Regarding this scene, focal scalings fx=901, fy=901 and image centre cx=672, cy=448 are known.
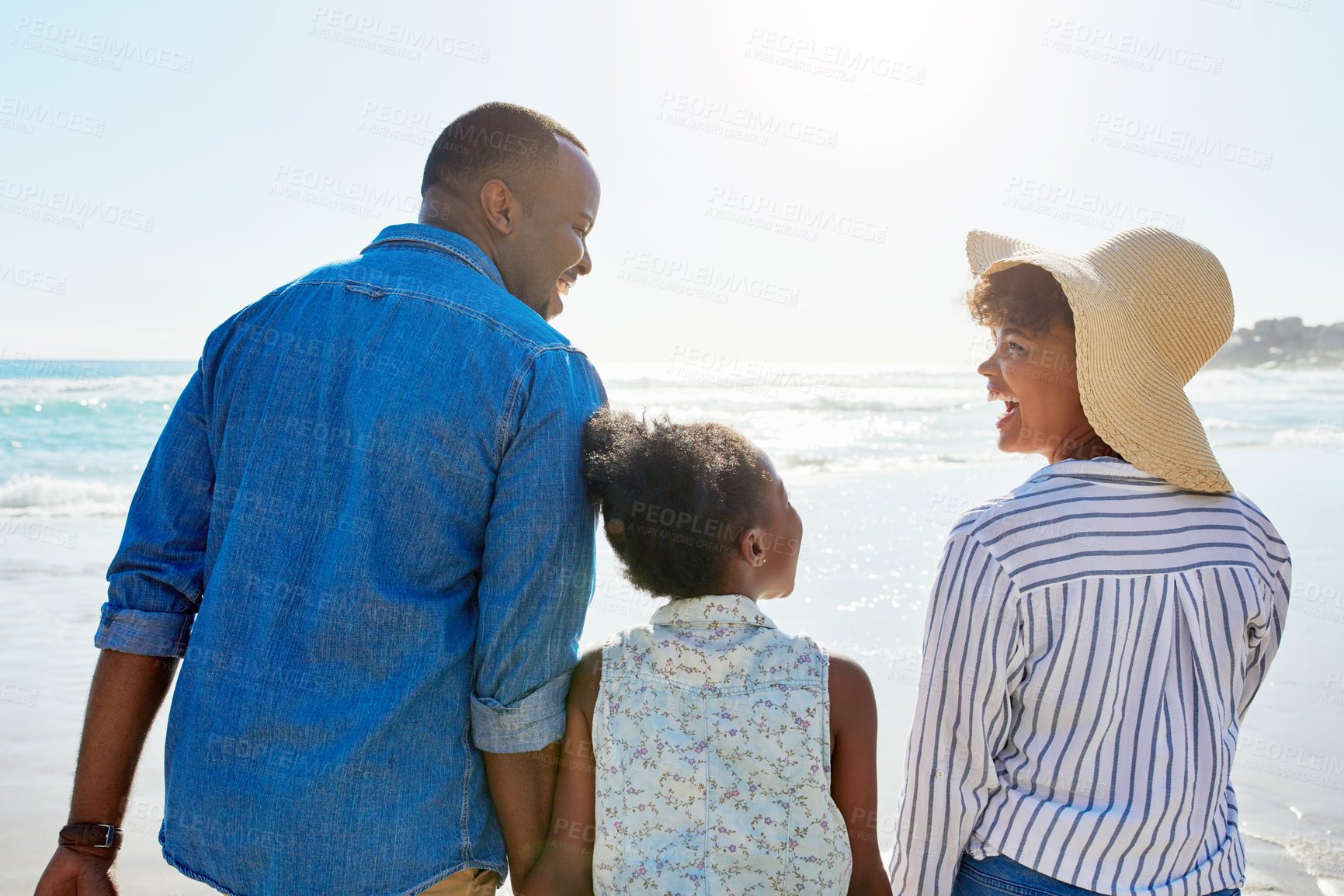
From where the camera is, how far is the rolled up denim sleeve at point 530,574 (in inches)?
55.1

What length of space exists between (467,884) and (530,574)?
1.79ft

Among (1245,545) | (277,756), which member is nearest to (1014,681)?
(1245,545)

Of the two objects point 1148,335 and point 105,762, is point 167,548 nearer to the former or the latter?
point 105,762

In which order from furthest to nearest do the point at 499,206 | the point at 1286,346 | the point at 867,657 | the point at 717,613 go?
the point at 1286,346 → the point at 867,657 → the point at 499,206 → the point at 717,613

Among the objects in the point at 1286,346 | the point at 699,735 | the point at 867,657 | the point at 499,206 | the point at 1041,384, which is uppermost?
the point at 1286,346

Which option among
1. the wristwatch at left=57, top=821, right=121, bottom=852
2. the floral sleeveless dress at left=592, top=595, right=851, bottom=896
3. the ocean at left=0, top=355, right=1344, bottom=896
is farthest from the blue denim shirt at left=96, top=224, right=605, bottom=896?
the ocean at left=0, top=355, right=1344, bottom=896

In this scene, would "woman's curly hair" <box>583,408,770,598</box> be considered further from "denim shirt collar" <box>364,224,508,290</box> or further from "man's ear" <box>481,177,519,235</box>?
"man's ear" <box>481,177,519,235</box>

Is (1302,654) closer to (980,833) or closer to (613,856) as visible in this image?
(980,833)

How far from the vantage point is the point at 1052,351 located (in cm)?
163

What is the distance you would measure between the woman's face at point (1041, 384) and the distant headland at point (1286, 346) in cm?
3313

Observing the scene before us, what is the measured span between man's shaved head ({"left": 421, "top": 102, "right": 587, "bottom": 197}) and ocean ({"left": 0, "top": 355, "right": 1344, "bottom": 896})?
53 cm

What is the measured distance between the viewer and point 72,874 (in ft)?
5.01

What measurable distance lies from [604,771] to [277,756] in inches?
20.0

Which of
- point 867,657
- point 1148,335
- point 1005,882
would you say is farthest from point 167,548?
point 867,657
